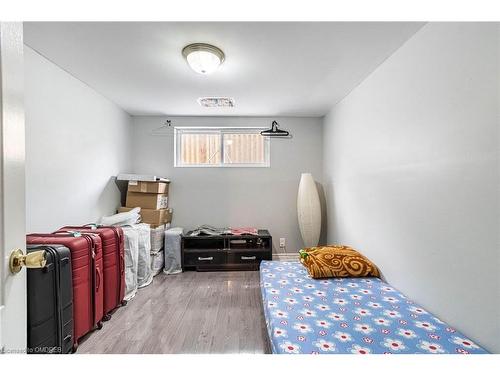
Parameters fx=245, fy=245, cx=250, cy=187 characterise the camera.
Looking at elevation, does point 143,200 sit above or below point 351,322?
above

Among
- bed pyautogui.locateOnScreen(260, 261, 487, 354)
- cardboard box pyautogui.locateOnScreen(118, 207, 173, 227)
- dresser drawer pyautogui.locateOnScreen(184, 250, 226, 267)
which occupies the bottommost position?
dresser drawer pyautogui.locateOnScreen(184, 250, 226, 267)

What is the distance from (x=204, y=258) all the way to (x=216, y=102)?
2.16 m

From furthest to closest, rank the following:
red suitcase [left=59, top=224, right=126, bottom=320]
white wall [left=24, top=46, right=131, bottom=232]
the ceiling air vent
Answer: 1. the ceiling air vent
2. red suitcase [left=59, top=224, right=126, bottom=320]
3. white wall [left=24, top=46, right=131, bottom=232]

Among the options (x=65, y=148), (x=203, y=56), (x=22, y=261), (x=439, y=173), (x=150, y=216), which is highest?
(x=203, y=56)

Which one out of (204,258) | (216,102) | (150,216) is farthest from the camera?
(204,258)

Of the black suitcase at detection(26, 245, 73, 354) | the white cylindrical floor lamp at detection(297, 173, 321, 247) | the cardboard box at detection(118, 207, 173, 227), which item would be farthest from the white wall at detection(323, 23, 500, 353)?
the cardboard box at detection(118, 207, 173, 227)

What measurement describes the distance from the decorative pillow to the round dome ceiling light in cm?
202

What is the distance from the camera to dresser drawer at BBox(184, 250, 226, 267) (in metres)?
3.49

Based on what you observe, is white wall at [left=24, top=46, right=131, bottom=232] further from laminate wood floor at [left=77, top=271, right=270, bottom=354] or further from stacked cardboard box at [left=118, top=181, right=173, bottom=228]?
laminate wood floor at [left=77, top=271, right=270, bottom=354]

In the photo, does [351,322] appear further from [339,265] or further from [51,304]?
[51,304]

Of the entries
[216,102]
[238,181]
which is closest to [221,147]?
[238,181]

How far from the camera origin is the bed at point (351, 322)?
4.22ft

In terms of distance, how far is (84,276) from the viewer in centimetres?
183
